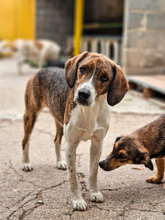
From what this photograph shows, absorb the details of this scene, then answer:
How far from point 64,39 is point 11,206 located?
39.1 ft

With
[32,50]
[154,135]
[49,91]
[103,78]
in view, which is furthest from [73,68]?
[32,50]

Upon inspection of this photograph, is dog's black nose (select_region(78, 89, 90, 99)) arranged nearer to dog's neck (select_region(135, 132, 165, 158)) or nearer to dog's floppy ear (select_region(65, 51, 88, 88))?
dog's floppy ear (select_region(65, 51, 88, 88))

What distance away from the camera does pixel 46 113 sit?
18.5 feet

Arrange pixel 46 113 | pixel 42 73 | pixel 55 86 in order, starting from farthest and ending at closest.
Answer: pixel 46 113, pixel 42 73, pixel 55 86

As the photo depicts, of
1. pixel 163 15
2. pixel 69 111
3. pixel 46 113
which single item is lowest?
pixel 46 113

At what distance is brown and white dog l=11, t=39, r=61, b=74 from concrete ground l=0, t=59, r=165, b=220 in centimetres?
560

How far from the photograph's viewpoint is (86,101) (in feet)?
7.77

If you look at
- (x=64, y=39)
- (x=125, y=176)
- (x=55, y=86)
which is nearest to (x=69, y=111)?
(x=55, y=86)

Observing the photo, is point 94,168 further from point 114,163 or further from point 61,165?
point 61,165

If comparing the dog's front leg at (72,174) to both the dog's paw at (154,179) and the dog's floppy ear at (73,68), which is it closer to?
the dog's floppy ear at (73,68)

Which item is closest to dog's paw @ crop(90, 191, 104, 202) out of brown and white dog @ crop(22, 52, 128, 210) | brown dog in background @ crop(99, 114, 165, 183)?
brown and white dog @ crop(22, 52, 128, 210)

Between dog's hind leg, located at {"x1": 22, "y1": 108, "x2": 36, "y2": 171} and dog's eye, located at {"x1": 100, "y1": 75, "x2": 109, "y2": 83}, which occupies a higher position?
dog's eye, located at {"x1": 100, "y1": 75, "x2": 109, "y2": 83}

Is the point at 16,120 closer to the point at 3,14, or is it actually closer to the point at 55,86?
the point at 55,86

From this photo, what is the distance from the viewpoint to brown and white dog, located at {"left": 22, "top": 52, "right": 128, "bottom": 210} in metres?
2.42
